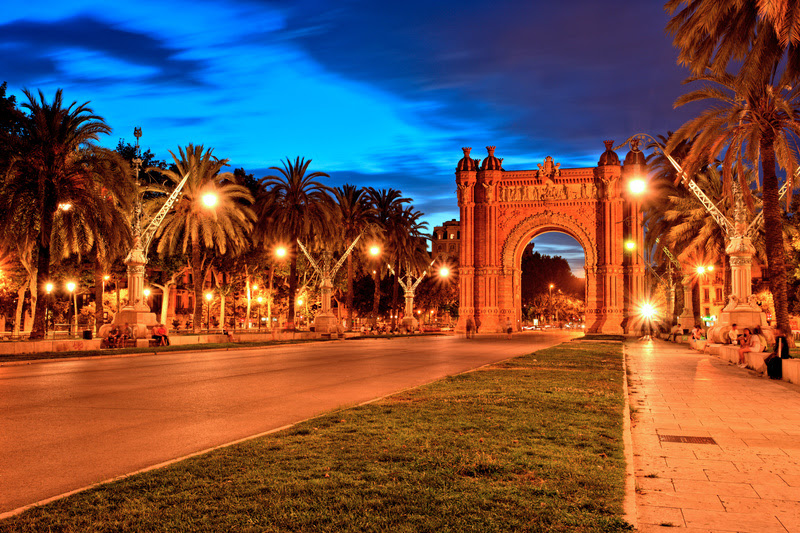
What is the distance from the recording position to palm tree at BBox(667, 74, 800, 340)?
66.3 ft

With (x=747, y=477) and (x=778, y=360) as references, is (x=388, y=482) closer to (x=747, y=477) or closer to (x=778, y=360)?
(x=747, y=477)

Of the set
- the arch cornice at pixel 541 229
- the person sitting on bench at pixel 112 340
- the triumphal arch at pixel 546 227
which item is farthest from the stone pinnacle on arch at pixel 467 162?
the person sitting on bench at pixel 112 340

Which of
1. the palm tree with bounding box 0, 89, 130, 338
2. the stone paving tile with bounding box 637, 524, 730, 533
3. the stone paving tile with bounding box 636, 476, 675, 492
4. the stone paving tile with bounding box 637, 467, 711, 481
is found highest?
the palm tree with bounding box 0, 89, 130, 338

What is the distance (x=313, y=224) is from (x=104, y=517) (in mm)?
36876

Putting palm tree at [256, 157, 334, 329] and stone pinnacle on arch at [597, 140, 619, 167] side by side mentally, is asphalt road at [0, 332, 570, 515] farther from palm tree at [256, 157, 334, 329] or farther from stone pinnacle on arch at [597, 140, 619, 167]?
stone pinnacle on arch at [597, 140, 619, 167]

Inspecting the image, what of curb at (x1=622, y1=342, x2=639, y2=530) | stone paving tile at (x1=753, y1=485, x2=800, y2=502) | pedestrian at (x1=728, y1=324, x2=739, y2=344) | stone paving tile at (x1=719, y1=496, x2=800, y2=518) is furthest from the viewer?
pedestrian at (x1=728, y1=324, x2=739, y2=344)

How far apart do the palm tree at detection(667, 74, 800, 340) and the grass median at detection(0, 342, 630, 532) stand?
14451mm

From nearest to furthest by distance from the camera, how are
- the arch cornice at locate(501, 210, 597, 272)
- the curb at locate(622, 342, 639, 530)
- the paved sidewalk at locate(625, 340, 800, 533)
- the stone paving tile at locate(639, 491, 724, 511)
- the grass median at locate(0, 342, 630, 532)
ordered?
the grass median at locate(0, 342, 630, 532), the curb at locate(622, 342, 639, 530), the paved sidewalk at locate(625, 340, 800, 533), the stone paving tile at locate(639, 491, 724, 511), the arch cornice at locate(501, 210, 597, 272)

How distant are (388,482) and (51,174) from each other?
82.8ft

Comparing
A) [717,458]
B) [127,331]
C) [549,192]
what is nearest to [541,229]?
[549,192]

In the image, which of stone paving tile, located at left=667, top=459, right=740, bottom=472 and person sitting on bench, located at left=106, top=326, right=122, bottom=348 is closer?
stone paving tile, located at left=667, top=459, right=740, bottom=472

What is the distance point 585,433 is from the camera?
770 cm

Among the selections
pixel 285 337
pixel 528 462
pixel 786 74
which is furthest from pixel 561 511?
pixel 285 337

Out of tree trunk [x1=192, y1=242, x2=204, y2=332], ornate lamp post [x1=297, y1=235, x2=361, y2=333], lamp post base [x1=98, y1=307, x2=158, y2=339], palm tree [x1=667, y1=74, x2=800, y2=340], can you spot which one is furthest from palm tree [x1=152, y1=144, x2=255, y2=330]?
palm tree [x1=667, y1=74, x2=800, y2=340]
